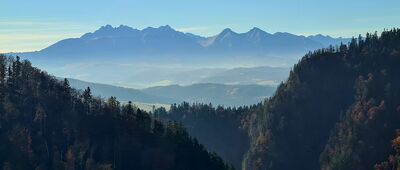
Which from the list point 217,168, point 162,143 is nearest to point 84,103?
point 162,143

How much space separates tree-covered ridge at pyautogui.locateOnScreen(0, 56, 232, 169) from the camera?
418 feet

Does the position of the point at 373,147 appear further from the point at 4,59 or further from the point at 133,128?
the point at 4,59

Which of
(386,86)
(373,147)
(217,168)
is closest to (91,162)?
(217,168)

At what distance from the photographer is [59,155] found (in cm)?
12812

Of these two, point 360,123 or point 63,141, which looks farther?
point 360,123

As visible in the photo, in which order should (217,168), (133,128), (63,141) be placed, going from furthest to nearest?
1. (217,168)
2. (133,128)
3. (63,141)

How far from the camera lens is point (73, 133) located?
136m

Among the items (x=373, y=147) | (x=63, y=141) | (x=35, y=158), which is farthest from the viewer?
(x=373, y=147)

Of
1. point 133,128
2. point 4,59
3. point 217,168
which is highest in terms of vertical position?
point 4,59

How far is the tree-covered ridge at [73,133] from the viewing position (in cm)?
12729

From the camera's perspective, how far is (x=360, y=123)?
196875 mm

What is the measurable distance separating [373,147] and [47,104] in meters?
101

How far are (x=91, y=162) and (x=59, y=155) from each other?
6871mm

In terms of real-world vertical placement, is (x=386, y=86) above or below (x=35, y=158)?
above
